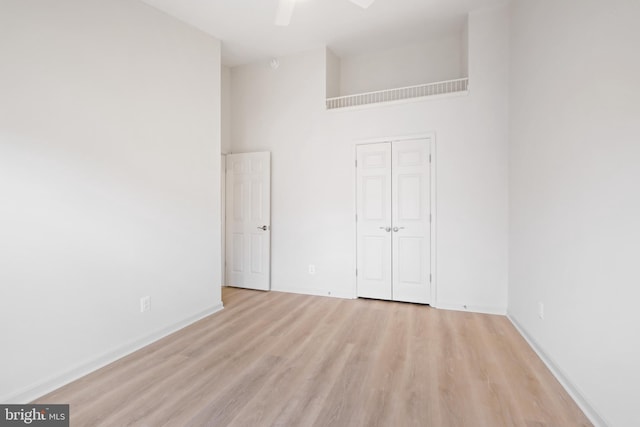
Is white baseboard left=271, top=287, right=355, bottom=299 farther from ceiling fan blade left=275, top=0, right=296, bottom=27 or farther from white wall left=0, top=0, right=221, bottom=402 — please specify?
ceiling fan blade left=275, top=0, right=296, bottom=27

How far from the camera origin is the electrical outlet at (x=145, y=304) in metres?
2.84

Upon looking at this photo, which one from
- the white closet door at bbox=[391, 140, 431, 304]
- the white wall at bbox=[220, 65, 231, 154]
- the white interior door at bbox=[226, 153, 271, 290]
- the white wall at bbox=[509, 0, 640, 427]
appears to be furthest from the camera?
the white wall at bbox=[220, 65, 231, 154]

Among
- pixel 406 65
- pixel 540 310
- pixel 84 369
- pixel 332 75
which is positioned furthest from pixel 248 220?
pixel 540 310

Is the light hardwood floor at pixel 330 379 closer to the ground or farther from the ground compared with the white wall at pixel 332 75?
closer to the ground

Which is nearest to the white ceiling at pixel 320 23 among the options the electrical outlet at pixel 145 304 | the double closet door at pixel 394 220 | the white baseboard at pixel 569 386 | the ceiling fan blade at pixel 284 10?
the ceiling fan blade at pixel 284 10

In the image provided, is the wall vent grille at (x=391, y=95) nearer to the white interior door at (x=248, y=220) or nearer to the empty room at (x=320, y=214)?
the empty room at (x=320, y=214)

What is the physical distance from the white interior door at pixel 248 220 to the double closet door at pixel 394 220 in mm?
1404

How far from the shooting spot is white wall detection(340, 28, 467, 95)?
164 inches

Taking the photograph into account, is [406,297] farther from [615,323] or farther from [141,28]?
[141,28]

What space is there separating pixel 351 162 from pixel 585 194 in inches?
105

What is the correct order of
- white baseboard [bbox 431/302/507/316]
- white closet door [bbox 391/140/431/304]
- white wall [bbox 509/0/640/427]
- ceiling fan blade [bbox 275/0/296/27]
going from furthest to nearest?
white closet door [bbox 391/140/431/304], white baseboard [bbox 431/302/507/316], ceiling fan blade [bbox 275/0/296/27], white wall [bbox 509/0/640/427]

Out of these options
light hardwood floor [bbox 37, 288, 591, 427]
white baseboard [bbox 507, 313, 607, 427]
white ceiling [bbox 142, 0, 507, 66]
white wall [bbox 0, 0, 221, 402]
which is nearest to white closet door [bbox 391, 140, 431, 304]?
light hardwood floor [bbox 37, 288, 591, 427]

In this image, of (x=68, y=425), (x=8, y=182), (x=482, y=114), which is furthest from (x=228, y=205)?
(x=482, y=114)

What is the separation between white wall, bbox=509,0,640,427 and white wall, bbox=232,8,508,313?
55 cm
